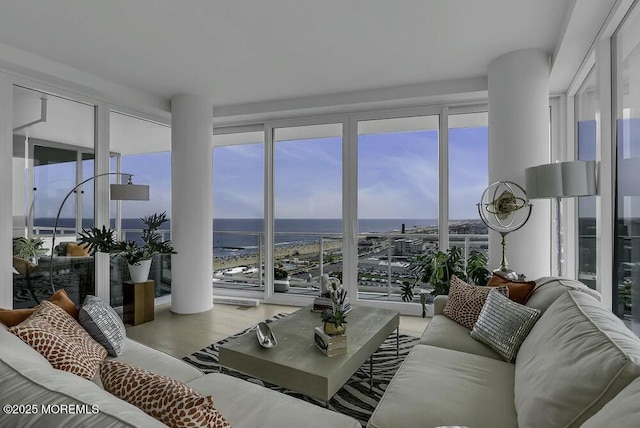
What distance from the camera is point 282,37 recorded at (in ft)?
10.2

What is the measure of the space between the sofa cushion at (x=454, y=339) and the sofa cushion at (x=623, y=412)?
119 cm

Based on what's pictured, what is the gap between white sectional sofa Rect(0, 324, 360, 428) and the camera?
0.78 m

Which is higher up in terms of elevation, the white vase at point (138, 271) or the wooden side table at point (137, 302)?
the white vase at point (138, 271)

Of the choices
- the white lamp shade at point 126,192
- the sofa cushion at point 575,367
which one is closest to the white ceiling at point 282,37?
the white lamp shade at point 126,192

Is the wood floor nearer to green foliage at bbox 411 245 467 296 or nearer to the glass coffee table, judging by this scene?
green foliage at bbox 411 245 467 296

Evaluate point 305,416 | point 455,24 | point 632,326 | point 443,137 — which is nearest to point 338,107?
point 443,137

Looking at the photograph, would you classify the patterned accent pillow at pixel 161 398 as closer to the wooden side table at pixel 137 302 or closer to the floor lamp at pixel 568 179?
the floor lamp at pixel 568 179

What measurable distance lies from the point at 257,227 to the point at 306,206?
0.91 meters

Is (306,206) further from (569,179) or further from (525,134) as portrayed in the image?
(569,179)

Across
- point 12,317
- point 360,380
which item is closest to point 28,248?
point 12,317

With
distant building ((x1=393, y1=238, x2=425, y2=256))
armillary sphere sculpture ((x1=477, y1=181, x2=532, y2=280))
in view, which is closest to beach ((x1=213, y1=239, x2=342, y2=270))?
distant building ((x1=393, y1=238, x2=425, y2=256))

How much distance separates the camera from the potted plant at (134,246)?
12.7ft

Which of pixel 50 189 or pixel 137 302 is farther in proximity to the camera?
pixel 137 302

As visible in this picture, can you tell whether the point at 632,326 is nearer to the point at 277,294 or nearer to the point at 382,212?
the point at 382,212
